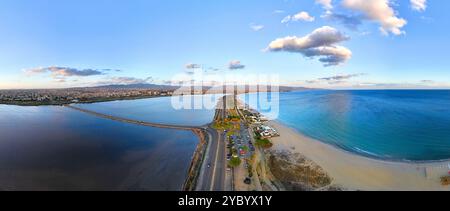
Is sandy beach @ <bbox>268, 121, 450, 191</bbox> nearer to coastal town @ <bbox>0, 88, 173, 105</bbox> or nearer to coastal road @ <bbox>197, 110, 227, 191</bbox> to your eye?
coastal road @ <bbox>197, 110, 227, 191</bbox>

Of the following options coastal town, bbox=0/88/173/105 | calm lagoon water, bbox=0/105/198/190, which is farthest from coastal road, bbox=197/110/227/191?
coastal town, bbox=0/88/173/105

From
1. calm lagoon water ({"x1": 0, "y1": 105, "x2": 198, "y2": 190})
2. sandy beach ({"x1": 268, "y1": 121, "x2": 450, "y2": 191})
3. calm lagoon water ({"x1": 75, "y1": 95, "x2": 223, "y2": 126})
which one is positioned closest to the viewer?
sandy beach ({"x1": 268, "y1": 121, "x2": 450, "y2": 191})

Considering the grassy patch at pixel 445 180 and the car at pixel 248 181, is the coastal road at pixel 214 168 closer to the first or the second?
the car at pixel 248 181

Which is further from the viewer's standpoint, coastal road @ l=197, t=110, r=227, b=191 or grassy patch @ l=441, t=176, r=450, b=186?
grassy patch @ l=441, t=176, r=450, b=186

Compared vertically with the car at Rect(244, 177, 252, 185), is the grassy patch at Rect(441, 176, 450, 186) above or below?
below

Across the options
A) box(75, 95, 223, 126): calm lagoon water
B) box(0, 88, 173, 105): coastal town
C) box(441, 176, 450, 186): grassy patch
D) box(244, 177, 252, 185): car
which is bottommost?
box(441, 176, 450, 186): grassy patch

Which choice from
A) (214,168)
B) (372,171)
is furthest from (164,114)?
(372,171)

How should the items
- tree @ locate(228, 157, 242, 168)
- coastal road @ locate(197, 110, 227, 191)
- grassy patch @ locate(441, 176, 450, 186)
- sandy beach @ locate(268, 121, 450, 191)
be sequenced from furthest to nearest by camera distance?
tree @ locate(228, 157, 242, 168)
grassy patch @ locate(441, 176, 450, 186)
sandy beach @ locate(268, 121, 450, 191)
coastal road @ locate(197, 110, 227, 191)
